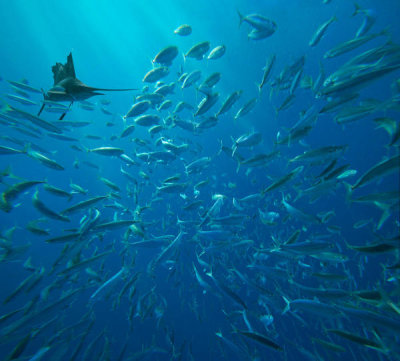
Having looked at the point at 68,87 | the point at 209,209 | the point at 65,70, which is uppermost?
A: the point at 65,70

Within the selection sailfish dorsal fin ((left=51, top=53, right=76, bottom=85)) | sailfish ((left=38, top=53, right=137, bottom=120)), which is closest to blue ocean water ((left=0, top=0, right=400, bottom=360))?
sailfish dorsal fin ((left=51, top=53, right=76, bottom=85))

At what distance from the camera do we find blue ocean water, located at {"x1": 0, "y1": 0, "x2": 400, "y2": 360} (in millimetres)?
3726

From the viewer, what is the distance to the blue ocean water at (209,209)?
12.2 ft

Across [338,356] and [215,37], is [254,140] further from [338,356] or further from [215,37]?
→ [215,37]

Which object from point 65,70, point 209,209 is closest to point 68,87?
point 65,70

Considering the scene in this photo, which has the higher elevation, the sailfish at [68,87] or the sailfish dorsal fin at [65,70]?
the sailfish dorsal fin at [65,70]

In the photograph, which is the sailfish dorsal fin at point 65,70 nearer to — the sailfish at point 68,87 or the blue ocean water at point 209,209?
A: the sailfish at point 68,87

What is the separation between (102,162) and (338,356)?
91.5 feet

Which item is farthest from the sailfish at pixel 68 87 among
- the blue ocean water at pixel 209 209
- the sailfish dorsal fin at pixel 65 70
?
the blue ocean water at pixel 209 209

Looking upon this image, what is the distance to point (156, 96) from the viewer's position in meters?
6.22

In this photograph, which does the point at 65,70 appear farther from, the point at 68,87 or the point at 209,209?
the point at 209,209

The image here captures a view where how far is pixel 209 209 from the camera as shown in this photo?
5.17 meters

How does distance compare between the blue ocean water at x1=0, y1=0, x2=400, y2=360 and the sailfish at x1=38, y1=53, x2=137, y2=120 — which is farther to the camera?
the blue ocean water at x1=0, y1=0, x2=400, y2=360

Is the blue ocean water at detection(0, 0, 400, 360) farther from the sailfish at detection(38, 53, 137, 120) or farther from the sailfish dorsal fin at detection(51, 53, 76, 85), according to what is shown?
the sailfish at detection(38, 53, 137, 120)
